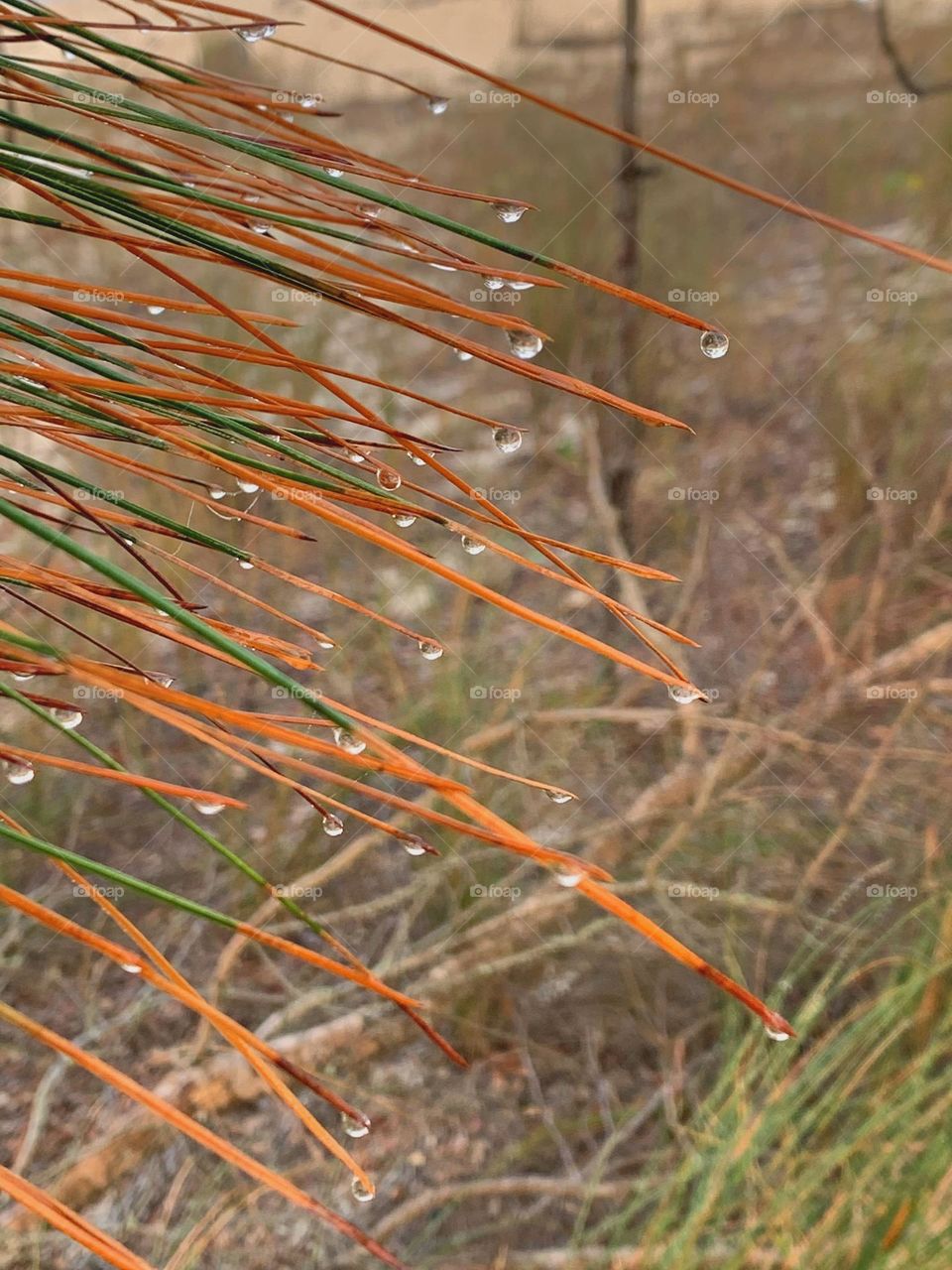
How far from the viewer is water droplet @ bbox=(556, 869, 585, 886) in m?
0.23

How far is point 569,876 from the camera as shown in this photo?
0.25 meters

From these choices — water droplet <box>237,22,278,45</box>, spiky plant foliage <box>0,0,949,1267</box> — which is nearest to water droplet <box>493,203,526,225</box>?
spiky plant foliage <box>0,0,949,1267</box>

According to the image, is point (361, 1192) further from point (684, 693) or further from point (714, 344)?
point (714, 344)

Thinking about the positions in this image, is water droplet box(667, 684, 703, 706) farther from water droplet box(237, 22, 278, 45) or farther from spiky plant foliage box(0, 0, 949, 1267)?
water droplet box(237, 22, 278, 45)

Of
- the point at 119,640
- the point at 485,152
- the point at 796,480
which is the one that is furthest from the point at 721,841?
the point at 485,152

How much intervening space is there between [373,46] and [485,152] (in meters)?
0.43

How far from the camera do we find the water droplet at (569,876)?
9.1 inches

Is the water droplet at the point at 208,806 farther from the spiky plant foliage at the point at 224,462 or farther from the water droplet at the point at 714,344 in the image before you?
the water droplet at the point at 714,344

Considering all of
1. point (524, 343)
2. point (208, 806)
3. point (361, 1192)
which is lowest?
point (361, 1192)

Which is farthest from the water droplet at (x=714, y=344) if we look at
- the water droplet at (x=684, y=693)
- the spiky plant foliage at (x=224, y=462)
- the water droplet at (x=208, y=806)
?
the water droplet at (x=208, y=806)

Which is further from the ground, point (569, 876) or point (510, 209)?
point (510, 209)

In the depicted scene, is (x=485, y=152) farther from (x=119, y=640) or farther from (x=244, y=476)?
(x=244, y=476)

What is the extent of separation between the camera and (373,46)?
2.88 metres

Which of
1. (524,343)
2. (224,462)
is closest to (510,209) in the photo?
(524,343)
